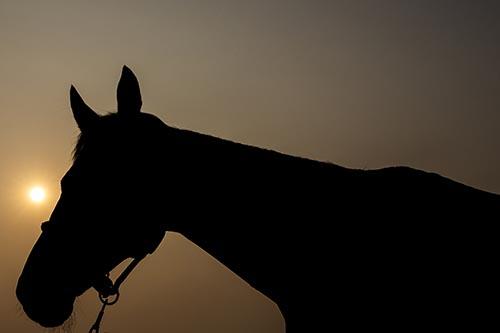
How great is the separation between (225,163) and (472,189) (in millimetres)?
1443

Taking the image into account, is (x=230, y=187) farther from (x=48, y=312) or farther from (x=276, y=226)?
(x=48, y=312)

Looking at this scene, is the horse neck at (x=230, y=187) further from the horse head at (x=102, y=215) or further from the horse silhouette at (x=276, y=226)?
the horse head at (x=102, y=215)

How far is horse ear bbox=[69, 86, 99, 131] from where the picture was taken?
3.55m

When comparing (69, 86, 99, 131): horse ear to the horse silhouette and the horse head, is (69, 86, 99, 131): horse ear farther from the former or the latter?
the horse head

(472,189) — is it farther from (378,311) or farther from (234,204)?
(234,204)

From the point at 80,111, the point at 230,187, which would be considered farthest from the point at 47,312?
the point at 230,187

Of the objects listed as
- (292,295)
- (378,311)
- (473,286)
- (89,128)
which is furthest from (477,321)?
(89,128)

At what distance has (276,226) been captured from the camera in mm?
3100

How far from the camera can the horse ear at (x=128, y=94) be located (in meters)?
3.08

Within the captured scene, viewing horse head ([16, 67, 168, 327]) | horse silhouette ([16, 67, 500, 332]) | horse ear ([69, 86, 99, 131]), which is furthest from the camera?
horse ear ([69, 86, 99, 131])

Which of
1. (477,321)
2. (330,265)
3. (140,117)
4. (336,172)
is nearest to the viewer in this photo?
(477,321)

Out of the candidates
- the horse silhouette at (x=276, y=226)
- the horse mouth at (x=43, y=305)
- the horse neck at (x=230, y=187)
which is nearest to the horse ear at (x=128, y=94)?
the horse silhouette at (x=276, y=226)

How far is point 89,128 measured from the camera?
11.6 feet

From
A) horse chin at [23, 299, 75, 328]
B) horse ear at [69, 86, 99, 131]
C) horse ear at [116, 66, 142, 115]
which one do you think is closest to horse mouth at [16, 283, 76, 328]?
horse chin at [23, 299, 75, 328]
